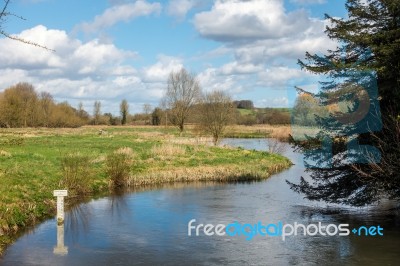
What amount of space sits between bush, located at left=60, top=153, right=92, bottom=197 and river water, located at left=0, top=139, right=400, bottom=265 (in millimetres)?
1125

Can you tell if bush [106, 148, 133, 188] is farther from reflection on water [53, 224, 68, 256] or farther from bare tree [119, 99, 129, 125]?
bare tree [119, 99, 129, 125]

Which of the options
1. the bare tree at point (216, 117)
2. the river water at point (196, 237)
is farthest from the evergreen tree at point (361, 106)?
the bare tree at point (216, 117)

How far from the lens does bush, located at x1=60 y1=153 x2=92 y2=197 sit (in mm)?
18000

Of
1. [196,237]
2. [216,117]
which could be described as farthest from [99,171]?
[216,117]

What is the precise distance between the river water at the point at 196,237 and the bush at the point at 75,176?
3.69ft

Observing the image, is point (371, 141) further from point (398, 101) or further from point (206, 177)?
point (206, 177)

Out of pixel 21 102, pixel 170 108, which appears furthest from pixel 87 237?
pixel 21 102

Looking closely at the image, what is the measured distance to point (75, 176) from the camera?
18.3m

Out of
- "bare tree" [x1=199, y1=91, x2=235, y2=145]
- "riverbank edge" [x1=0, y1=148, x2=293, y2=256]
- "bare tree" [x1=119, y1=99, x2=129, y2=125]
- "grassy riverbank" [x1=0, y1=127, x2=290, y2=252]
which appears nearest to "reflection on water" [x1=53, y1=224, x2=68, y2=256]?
"grassy riverbank" [x1=0, y1=127, x2=290, y2=252]

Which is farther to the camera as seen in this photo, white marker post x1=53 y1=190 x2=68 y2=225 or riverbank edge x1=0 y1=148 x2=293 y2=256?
riverbank edge x1=0 y1=148 x2=293 y2=256

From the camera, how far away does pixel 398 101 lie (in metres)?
12.5

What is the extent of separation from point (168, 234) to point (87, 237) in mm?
2273

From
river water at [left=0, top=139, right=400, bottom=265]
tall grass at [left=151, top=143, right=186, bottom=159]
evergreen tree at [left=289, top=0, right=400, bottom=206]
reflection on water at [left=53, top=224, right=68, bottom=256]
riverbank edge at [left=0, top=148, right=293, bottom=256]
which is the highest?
evergreen tree at [left=289, top=0, right=400, bottom=206]

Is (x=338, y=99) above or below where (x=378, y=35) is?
below
